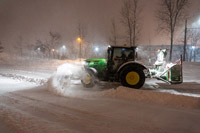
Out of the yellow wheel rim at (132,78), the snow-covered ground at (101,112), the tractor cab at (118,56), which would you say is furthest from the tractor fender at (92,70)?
the snow-covered ground at (101,112)

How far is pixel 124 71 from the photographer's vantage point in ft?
31.7

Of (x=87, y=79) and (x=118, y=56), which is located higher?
(x=118, y=56)

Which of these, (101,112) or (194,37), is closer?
(101,112)

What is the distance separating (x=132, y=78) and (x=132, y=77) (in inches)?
2.2

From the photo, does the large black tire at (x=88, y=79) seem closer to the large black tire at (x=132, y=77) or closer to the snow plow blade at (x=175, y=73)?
the large black tire at (x=132, y=77)

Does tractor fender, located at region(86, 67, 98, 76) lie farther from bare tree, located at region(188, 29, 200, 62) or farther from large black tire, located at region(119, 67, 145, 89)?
bare tree, located at region(188, 29, 200, 62)

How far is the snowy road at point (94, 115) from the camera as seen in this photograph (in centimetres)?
447

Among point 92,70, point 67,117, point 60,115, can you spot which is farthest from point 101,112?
point 92,70

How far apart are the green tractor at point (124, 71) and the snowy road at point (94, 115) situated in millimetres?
2134

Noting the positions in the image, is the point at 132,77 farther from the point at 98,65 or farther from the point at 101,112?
the point at 101,112

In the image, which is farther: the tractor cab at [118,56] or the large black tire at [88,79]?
the large black tire at [88,79]

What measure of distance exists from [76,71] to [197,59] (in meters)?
38.7

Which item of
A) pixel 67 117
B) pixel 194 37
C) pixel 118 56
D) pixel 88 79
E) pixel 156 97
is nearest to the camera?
pixel 67 117

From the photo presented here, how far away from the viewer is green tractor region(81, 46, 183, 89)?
9641 mm
